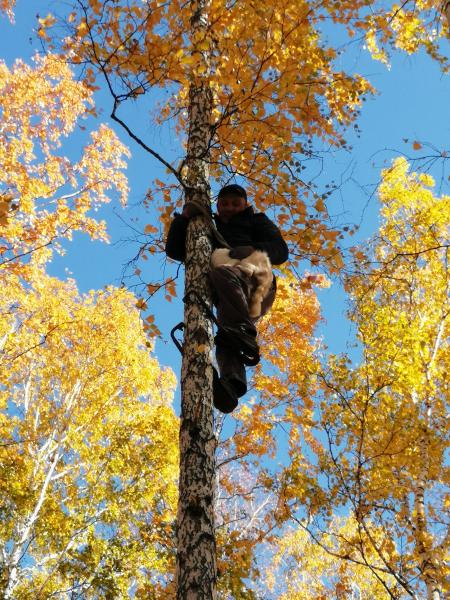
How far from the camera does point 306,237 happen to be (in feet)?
13.4

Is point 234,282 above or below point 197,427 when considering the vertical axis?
above

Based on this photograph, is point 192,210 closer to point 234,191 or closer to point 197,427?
point 234,191

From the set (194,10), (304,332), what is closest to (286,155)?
(194,10)

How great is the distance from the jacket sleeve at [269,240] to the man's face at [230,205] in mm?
134

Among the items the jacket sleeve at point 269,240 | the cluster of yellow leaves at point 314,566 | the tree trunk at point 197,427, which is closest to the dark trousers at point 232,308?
the tree trunk at point 197,427

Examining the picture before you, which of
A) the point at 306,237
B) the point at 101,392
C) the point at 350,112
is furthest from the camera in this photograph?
the point at 101,392


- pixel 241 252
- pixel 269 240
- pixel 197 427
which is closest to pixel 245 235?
pixel 269 240

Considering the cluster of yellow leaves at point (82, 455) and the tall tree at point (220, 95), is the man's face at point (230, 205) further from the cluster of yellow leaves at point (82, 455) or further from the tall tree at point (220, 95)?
the cluster of yellow leaves at point (82, 455)

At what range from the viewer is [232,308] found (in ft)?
9.16

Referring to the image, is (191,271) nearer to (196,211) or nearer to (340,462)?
(196,211)

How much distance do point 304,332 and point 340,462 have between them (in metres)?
4.16

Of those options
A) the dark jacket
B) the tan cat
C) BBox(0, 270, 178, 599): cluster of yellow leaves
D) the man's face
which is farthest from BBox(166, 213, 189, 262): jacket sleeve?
BBox(0, 270, 178, 599): cluster of yellow leaves

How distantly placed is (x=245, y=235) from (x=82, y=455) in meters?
8.56

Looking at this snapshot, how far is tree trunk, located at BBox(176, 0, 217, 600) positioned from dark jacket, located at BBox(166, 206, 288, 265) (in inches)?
10.5
